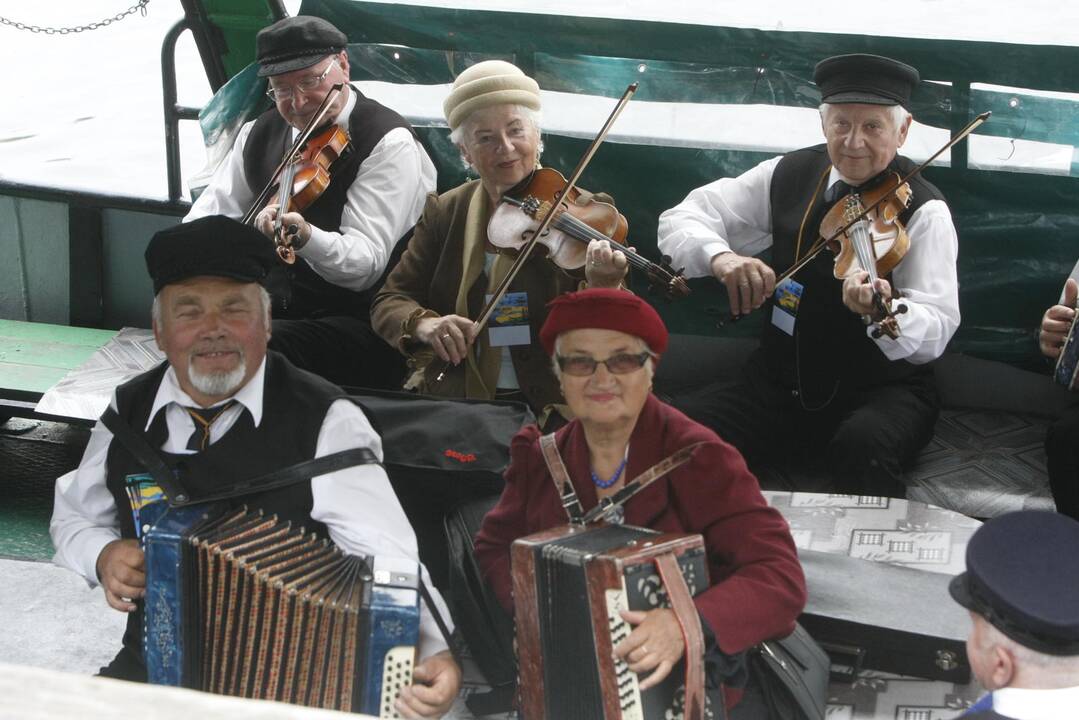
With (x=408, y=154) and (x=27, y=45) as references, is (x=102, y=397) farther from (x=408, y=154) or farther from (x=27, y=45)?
(x=27, y=45)

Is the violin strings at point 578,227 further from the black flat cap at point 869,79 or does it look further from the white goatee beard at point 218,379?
the white goatee beard at point 218,379

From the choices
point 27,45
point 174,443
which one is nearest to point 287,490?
point 174,443

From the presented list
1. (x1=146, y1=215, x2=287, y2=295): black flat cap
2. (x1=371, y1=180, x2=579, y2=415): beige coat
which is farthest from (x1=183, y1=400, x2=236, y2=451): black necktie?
(x1=371, y1=180, x2=579, y2=415): beige coat

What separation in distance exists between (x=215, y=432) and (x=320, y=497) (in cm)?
25

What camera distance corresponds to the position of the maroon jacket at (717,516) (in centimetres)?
225

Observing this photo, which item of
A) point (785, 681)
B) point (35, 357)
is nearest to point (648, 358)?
point (785, 681)

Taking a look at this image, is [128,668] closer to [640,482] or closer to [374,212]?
[640,482]

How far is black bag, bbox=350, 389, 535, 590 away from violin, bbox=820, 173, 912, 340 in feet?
3.09

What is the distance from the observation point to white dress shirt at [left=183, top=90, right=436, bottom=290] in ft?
A: 12.4

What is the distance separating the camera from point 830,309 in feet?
11.6

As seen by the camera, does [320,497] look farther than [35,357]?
No

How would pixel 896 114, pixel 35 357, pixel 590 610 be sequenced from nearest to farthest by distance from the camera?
pixel 590 610
pixel 896 114
pixel 35 357

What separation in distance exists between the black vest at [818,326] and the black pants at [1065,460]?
41 cm

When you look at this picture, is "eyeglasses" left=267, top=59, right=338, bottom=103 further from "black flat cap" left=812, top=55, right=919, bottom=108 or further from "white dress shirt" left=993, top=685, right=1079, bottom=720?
"white dress shirt" left=993, top=685, right=1079, bottom=720
